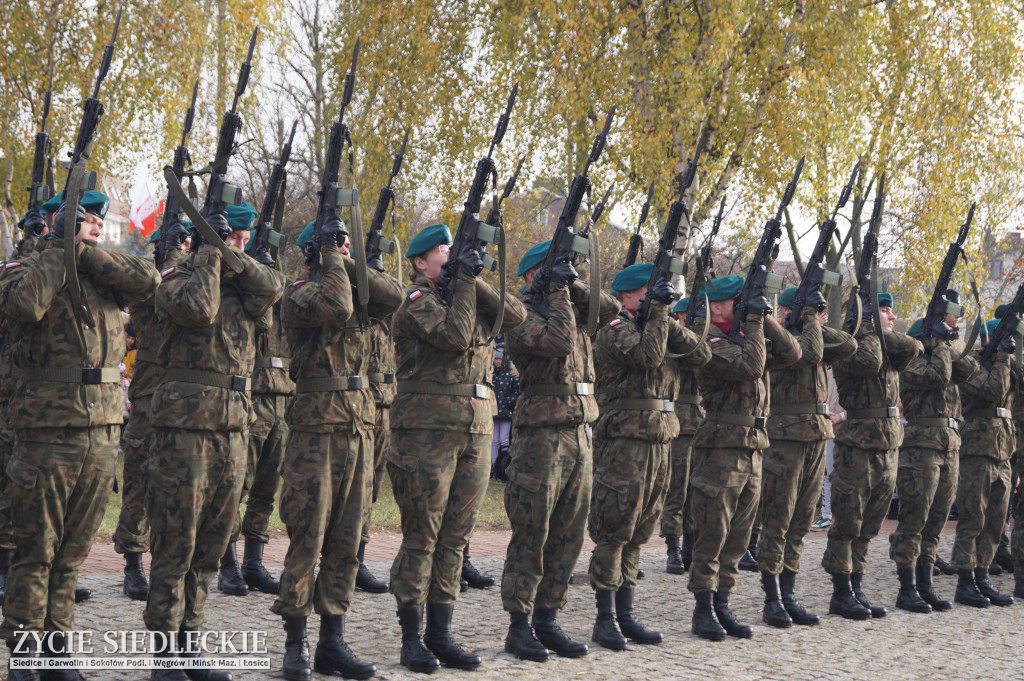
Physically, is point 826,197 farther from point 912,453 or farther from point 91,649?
point 91,649

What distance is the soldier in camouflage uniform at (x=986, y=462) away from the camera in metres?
9.13

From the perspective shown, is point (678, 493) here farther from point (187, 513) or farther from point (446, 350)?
point (187, 513)

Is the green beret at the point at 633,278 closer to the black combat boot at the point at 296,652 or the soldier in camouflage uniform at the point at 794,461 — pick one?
the soldier in camouflage uniform at the point at 794,461

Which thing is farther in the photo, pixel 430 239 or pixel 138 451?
pixel 138 451

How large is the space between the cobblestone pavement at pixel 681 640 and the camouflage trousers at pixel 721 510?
17.1 inches

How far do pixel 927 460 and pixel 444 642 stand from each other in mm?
4856

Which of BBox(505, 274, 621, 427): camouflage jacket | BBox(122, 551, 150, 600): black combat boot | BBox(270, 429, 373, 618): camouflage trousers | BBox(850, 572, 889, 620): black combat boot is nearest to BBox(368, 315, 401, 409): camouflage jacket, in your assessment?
BBox(505, 274, 621, 427): camouflage jacket

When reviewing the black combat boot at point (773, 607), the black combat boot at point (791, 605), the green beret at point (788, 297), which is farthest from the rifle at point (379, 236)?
the black combat boot at point (791, 605)

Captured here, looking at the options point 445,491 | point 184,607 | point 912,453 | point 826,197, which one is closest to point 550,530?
point 445,491

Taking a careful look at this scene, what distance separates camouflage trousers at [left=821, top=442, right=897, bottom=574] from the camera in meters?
7.99

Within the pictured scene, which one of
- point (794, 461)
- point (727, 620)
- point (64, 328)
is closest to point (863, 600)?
point (794, 461)

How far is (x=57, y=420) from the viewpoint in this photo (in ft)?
16.5

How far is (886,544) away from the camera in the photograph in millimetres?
11617

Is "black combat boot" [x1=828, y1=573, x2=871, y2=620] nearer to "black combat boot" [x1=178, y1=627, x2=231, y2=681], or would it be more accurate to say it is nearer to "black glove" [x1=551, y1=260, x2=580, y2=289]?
"black glove" [x1=551, y1=260, x2=580, y2=289]
